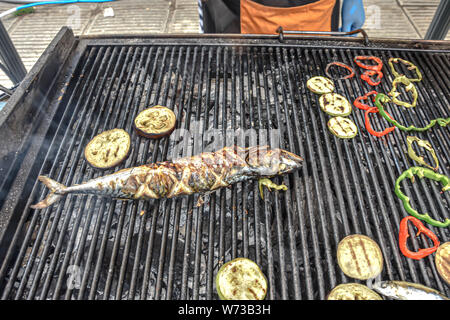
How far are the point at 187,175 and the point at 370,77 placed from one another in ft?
9.21

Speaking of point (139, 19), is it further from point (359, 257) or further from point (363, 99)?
point (359, 257)

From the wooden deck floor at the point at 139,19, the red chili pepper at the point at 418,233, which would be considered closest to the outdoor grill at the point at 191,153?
the red chili pepper at the point at 418,233

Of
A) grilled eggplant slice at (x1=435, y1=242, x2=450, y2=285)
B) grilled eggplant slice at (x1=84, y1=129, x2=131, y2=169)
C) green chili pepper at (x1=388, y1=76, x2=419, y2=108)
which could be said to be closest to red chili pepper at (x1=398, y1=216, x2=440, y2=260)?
grilled eggplant slice at (x1=435, y1=242, x2=450, y2=285)

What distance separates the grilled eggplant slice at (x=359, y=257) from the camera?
2.19 metres

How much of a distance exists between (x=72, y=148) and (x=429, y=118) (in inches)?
164

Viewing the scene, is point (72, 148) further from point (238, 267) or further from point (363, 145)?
point (363, 145)

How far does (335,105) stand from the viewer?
320cm

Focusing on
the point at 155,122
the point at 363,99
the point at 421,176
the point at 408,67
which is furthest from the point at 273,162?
the point at 408,67

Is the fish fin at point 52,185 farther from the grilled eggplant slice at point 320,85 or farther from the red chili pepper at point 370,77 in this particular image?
the red chili pepper at point 370,77

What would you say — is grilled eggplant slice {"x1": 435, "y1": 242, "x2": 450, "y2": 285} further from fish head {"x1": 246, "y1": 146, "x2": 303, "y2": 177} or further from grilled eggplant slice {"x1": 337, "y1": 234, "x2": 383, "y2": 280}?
fish head {"x1": 246, "y1": 146, "x2": 303, "y2": 177}

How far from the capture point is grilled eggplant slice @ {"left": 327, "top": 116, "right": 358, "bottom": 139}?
9.70 feet

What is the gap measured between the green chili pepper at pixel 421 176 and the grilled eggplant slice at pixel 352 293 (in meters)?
0.89
